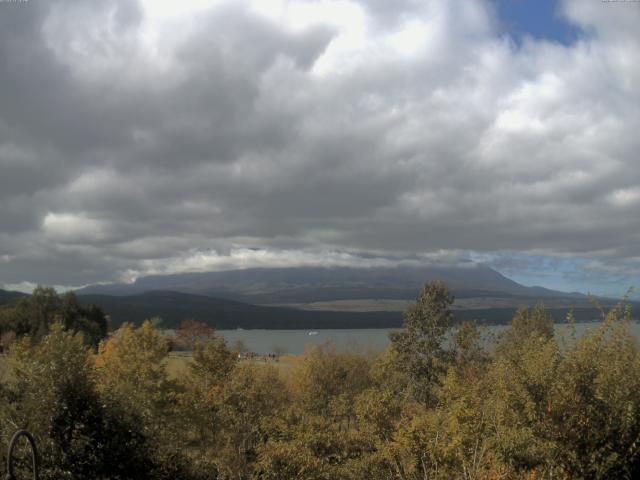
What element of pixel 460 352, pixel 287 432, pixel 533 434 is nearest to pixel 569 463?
pixel 533 434

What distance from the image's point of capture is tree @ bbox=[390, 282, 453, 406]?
41469 mm

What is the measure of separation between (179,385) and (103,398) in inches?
908

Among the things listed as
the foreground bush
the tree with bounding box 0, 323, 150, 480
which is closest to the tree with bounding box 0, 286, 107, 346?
the foreground bush

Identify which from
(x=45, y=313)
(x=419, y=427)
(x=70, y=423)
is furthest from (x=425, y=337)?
(x=45, y=313)

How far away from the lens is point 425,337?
140ft

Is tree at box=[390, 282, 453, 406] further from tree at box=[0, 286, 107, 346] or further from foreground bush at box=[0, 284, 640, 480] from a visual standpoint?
tree at box=[0, 286, 107, 346]

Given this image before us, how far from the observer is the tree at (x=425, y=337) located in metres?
41.5

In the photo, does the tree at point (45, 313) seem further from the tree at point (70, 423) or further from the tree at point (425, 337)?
the tree at point (70, 423)

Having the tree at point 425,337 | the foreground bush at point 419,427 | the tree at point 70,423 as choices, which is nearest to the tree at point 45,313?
the tree at point 425,337

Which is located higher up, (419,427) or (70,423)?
(70,423)

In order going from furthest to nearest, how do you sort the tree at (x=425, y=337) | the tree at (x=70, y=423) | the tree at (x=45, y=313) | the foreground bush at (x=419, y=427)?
the tree at (x=45, y=313) < the tree at (x=425, y=337) < the tree at (x=70, y=423) < the foreground bush at (x=419, y=427)

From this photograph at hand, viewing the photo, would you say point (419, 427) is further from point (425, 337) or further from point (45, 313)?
point (45, 313)

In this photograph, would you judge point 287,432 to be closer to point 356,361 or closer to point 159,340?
point 159,340

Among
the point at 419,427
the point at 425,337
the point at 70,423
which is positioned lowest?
the point at 419,427
